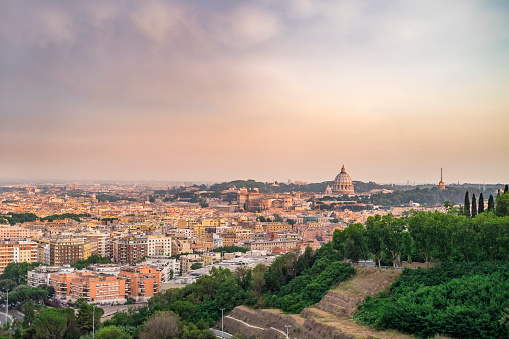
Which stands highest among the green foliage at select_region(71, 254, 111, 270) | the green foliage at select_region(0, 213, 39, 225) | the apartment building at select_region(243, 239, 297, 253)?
the green foliage at select_region(0, 213, 39, 225)

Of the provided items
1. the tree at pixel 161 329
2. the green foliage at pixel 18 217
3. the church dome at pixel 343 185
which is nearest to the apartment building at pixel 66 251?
the green foliage at pixel 18 217

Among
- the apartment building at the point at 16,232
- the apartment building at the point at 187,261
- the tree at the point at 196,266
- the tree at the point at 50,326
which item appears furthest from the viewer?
the apartment building at the point at 16,232

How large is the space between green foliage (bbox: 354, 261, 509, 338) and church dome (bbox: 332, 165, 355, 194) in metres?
69.3

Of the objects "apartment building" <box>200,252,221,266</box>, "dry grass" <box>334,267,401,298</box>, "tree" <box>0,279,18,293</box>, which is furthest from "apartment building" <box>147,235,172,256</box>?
"dry grass" <box>334,267,401,298</box>

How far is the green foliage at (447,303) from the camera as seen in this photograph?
35.3 feet

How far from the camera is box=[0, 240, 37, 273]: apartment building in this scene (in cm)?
3177

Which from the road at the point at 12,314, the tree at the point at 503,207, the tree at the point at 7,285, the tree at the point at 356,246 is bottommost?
the road at the point at 12,314

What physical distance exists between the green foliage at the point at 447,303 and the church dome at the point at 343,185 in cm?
6933

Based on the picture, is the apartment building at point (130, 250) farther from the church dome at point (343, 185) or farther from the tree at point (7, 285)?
the church dome at point (343, 185)

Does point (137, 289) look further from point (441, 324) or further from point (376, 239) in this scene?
point (441, 324)

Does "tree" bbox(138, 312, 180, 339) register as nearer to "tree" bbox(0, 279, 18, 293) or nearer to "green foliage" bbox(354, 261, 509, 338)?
"green foliage" bbox(354, 261, 509, 338)

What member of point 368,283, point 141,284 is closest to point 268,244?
point 141,284

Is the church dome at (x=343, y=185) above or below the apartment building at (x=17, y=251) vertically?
above

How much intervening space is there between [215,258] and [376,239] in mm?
16244
